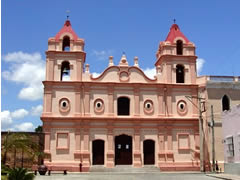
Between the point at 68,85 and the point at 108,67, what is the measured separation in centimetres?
465

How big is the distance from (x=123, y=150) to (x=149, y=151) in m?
2.70

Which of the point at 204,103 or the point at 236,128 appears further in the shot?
the point at 204,103

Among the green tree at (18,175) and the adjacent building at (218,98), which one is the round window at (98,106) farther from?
the green tree at (18,175)

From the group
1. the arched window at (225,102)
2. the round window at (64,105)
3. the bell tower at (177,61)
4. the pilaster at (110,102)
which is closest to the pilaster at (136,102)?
the pilaster at (110,102)

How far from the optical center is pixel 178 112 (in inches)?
1439

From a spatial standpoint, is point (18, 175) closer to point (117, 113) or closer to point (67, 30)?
point (117, 113)

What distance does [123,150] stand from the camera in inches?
1383

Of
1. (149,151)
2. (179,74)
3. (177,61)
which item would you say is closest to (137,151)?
(149,151)

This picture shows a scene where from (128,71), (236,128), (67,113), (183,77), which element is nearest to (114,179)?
(236,128)

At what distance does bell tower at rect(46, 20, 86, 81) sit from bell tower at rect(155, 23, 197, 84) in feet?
28.6

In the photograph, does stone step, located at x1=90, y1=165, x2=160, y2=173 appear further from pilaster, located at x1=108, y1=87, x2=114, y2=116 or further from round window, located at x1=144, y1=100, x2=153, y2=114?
round window, located at x1=144, y1=100, x2=153, y2=114

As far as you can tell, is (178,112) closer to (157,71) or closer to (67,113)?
(157,71)

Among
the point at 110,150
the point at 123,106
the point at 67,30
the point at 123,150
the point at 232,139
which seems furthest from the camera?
the point at 67,30

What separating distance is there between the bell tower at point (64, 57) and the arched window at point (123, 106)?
16.0 ft
